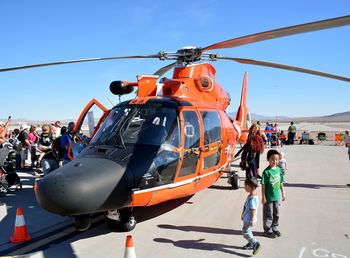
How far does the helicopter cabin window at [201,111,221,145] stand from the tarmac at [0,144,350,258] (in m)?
1.48

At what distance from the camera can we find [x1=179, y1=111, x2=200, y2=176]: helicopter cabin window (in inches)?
221

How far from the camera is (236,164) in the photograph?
13805 mm

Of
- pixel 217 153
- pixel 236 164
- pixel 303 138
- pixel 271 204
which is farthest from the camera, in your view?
pixel 303 138

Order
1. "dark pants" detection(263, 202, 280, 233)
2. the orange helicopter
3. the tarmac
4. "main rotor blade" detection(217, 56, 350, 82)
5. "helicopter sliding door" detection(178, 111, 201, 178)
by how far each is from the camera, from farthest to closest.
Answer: "main rotor blade" detection(217, 56, 350, 82), "helicopter sliding door" detection(178, 111, 201, 178), "dark pants" detection(263, 202, 280, 233), the tarmac, the orange helicopter

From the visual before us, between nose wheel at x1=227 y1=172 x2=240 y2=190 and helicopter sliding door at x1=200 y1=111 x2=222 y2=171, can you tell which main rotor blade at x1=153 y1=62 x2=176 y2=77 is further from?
nose wheel at x1=227 y1=172 x2=240 y2=190

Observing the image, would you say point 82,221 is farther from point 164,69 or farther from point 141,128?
point 164,69

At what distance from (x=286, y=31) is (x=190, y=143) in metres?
2.52

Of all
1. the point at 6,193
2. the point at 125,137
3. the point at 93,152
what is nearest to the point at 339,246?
the point at 125,137

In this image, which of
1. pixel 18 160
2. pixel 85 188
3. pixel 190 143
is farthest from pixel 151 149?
pixel 18 160

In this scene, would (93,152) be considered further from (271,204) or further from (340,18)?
(340,18)

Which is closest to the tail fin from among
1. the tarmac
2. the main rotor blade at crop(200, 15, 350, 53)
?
the tarmac

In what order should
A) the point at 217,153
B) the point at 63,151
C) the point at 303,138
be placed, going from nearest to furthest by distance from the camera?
the point at 217,153 → the point at 63,151 → the point at 303,138

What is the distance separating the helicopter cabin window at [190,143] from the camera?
5.62 m

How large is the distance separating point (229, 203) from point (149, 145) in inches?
114
